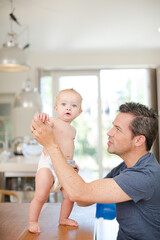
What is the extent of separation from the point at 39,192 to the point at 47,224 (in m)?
0.22

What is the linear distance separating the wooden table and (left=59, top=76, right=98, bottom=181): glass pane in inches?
170

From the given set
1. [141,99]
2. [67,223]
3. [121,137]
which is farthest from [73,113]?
[141,99]

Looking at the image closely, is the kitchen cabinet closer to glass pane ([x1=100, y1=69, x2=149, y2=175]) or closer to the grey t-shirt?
the grey t-shirt

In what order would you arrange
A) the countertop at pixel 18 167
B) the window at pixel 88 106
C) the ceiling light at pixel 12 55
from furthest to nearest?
the window at pixel 88 106 → the countertop at pixel 18 167 → the ceiling light at pixel 12 55

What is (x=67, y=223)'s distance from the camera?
4.16ft

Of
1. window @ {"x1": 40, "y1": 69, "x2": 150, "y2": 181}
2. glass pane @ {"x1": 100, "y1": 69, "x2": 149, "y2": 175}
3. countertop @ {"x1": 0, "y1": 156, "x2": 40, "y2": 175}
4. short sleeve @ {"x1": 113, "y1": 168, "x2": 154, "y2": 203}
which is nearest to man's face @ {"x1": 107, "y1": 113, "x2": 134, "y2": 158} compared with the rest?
short sleeve @ {"x1": 113, "y1": 168, "x2": 154, "y2": 203}

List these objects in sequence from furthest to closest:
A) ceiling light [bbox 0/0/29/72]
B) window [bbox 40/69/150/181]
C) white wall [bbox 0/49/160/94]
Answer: window [bbox 40/69/150/181] < white wall [bbox 0/49/160/94] < ceiling light [bbox 0/0/29/72]

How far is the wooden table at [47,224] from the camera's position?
114 cm

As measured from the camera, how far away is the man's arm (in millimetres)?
1114

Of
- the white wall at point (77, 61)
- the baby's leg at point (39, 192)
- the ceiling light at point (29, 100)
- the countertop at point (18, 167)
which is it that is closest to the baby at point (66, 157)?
the baby's leg at point (39, 192)

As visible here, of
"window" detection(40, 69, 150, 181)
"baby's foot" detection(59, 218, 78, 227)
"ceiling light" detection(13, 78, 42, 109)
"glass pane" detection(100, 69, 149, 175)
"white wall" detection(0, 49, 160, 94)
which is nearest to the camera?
"baby's foot" detection(59, 218, 78, 227)

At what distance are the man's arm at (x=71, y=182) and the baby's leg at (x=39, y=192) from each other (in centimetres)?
6

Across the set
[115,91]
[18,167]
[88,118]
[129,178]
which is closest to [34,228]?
[129,178]

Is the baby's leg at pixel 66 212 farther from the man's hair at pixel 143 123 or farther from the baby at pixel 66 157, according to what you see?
the man's hair at pixel 143 123
